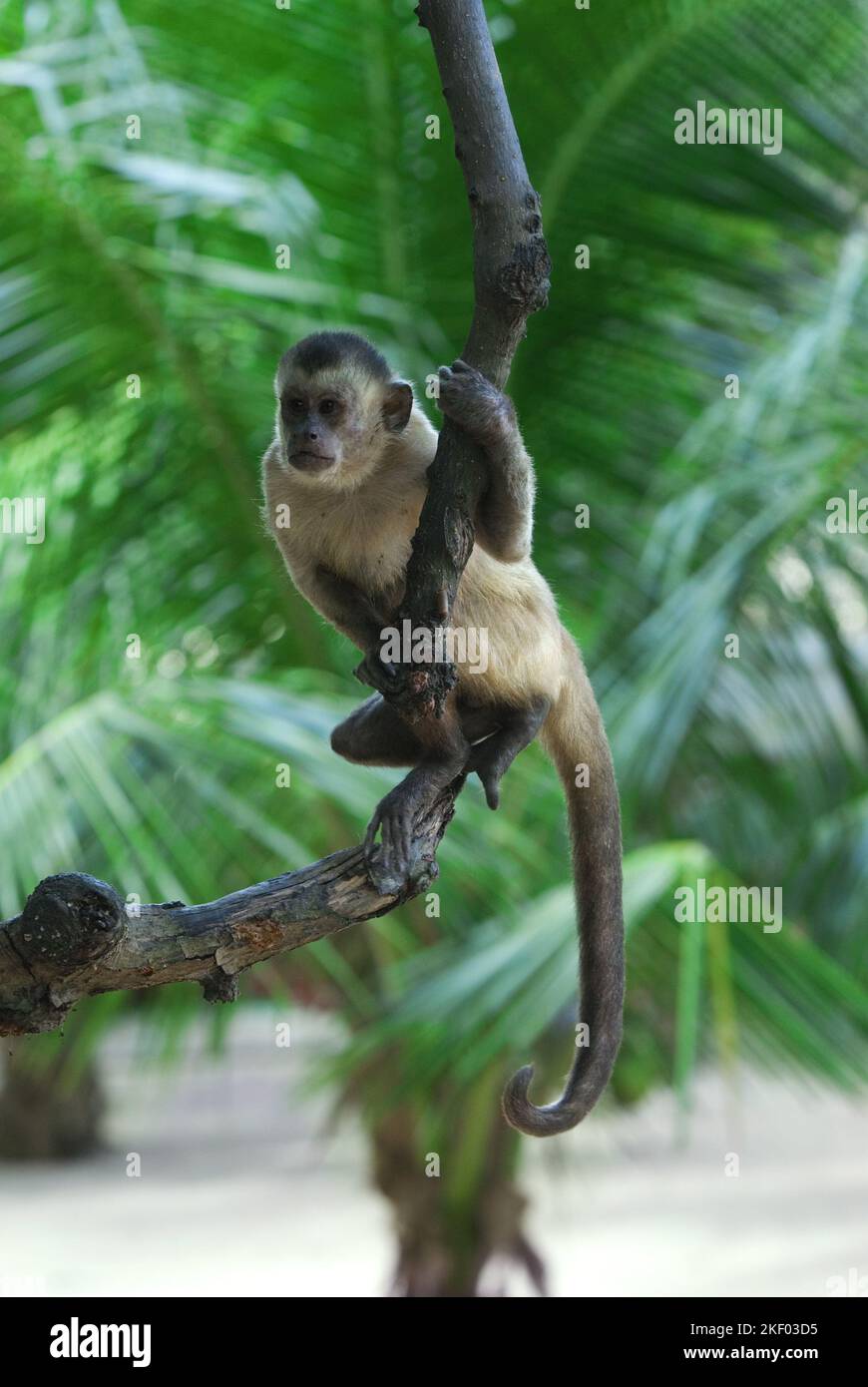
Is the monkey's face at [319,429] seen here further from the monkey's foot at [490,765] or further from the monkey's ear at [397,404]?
the monkey's foot at [490,765]

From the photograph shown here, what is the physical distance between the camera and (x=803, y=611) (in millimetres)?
5195

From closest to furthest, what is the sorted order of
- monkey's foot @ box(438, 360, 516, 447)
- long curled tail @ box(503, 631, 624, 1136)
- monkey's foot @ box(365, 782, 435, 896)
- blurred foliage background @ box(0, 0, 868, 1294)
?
monkey's foot @ box(438, 360, 516, 447), monkey's foot @ box(365, 782, 435, 896), long curled tail @ box(503, 631, 624, 1136), blurred foliage background @ box(0, 0, 868, 1294)

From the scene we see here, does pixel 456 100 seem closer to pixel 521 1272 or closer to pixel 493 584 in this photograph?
pixel 493 584

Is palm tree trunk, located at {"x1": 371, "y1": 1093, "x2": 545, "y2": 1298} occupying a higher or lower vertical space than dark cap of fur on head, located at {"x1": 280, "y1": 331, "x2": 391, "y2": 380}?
lower

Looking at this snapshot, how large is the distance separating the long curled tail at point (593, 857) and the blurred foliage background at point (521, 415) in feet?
5.84

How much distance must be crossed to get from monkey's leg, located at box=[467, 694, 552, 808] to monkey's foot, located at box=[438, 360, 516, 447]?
23.3 inches

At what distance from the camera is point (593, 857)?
253 centimetres

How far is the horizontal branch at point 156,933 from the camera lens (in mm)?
1872

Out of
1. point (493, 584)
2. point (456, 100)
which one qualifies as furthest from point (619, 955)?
point (456, 100)

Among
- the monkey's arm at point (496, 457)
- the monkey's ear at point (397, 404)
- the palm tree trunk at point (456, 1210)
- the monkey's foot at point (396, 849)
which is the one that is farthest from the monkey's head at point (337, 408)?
the palm tree trunk at point (456, 1210)

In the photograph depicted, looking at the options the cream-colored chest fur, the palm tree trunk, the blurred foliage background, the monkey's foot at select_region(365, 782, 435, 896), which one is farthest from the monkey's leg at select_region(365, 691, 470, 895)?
the palm tree trunk

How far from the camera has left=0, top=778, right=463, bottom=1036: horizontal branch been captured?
187cm

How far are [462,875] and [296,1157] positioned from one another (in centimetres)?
738

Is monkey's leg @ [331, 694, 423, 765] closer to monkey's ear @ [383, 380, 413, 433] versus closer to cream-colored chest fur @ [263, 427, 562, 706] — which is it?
cream-colored chest fur @ [263, 427, 562, 706]
